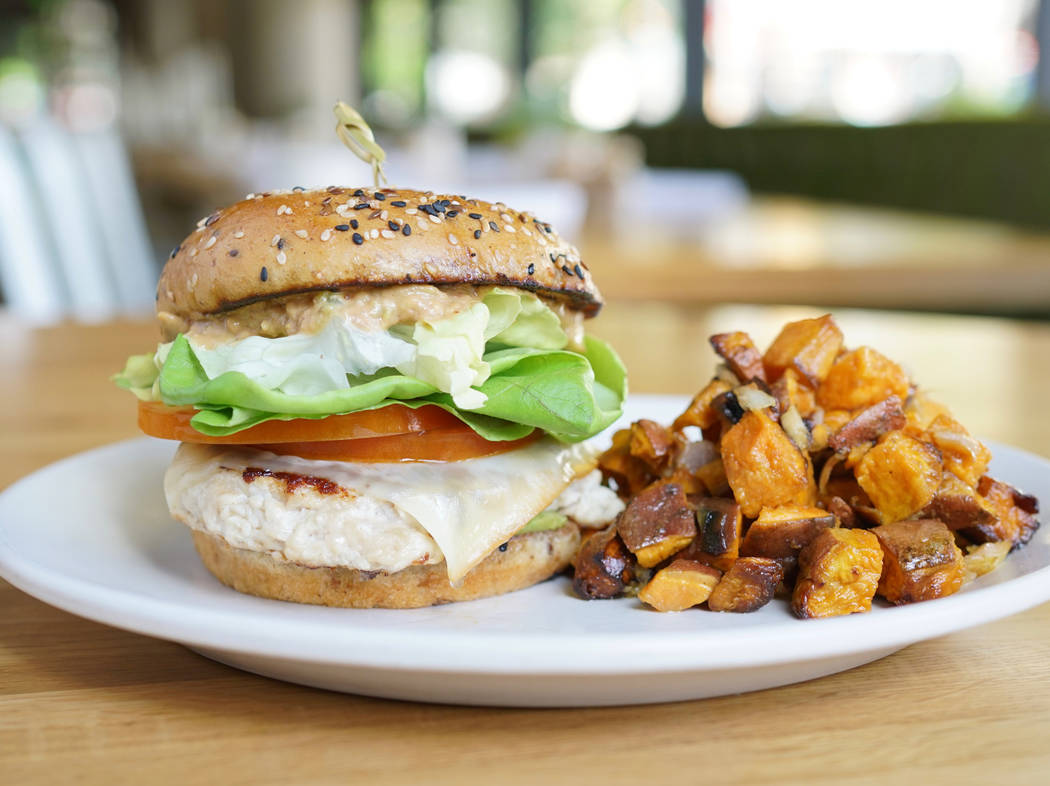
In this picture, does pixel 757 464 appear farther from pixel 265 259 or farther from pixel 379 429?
pixel 265 259

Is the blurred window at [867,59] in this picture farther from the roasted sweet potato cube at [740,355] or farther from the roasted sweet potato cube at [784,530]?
the roasted sweet potato cube at [784,530]

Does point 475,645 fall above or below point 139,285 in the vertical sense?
above

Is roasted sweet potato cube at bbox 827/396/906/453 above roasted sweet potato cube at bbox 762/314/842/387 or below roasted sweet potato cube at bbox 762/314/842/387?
below

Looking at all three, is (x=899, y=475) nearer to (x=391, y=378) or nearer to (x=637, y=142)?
(x=391, y=378)

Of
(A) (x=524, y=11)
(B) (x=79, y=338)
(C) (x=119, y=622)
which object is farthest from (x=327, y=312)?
(A) (x=524, y=11)

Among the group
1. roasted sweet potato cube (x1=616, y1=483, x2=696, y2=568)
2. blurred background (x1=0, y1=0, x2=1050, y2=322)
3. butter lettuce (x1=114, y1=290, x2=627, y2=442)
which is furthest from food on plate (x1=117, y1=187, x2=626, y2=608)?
blurred background (x1=0, y1=0, x2=1050, y2=322)

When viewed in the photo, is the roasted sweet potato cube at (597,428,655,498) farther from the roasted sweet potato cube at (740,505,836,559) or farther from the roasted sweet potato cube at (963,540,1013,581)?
the roasted sweet potato cube at (963,540,1013,581)
